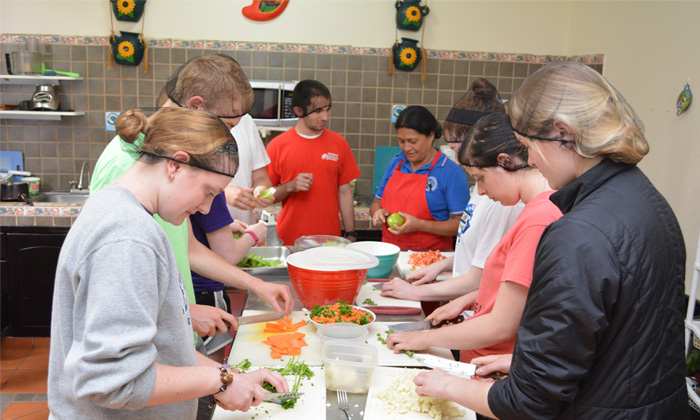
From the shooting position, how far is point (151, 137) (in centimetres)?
137

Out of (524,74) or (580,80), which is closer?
(580,80)

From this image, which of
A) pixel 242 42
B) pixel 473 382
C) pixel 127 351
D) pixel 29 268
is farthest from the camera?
pixel 242 42

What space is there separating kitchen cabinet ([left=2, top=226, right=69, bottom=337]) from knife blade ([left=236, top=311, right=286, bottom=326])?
3.36m

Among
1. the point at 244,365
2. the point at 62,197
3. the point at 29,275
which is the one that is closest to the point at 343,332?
the point at 244,365

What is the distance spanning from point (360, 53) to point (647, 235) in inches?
182

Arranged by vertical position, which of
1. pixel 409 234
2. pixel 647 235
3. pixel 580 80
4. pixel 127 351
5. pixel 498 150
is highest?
pixel 580 80

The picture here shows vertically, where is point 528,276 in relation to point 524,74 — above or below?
below

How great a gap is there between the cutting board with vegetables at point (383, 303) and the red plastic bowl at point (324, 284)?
5.7 inches

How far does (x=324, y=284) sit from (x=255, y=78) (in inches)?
145

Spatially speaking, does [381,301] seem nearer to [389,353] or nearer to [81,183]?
[389,353]

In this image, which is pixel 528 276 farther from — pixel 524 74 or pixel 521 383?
pixel 524 74

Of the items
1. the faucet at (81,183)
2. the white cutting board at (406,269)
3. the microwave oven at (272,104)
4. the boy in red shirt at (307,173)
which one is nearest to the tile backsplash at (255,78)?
the faucet at (81,183)

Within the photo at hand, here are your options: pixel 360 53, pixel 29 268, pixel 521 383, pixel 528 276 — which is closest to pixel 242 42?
pixel 360 53

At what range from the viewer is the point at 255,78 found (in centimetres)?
545
